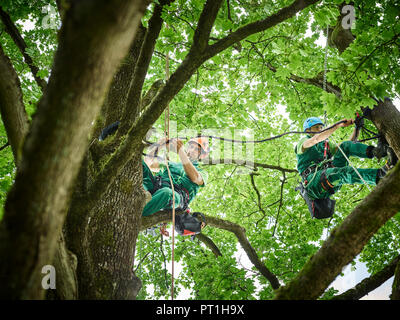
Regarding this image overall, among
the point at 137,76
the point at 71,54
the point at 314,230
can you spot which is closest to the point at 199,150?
the point at 137,76

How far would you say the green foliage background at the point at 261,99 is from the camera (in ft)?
10.6

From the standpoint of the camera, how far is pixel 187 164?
12.7 ft

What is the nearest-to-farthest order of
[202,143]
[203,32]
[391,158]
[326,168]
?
[203,32] → [391,158] → [326,168] → [202,143]

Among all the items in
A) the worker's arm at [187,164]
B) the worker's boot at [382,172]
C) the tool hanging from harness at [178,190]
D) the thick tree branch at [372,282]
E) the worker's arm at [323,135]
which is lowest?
the thick tree branch at [372,282]

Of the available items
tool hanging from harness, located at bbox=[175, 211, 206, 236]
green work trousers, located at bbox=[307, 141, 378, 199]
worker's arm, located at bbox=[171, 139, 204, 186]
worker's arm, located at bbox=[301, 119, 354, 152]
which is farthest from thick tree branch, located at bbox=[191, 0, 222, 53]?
green work trousers, located at bbox=[307, 141, 378, 199]

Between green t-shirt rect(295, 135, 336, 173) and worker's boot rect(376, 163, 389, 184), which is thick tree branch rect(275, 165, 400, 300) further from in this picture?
green t-shirt rect(295, 135, 336, 173)

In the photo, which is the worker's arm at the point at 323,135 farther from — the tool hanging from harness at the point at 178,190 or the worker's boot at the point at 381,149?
the tool hanging from harness at the point at 178,190

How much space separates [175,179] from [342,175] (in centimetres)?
258

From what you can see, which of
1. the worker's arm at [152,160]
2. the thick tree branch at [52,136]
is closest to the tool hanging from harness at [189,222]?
the worker's arm at [152,160]

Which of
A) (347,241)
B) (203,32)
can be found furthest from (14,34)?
(347,241)

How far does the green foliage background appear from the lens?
3.22 metres

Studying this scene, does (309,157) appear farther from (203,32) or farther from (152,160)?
(203,32)

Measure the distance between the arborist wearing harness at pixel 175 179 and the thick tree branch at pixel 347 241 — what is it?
1998mm

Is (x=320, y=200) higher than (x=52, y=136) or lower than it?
higher
